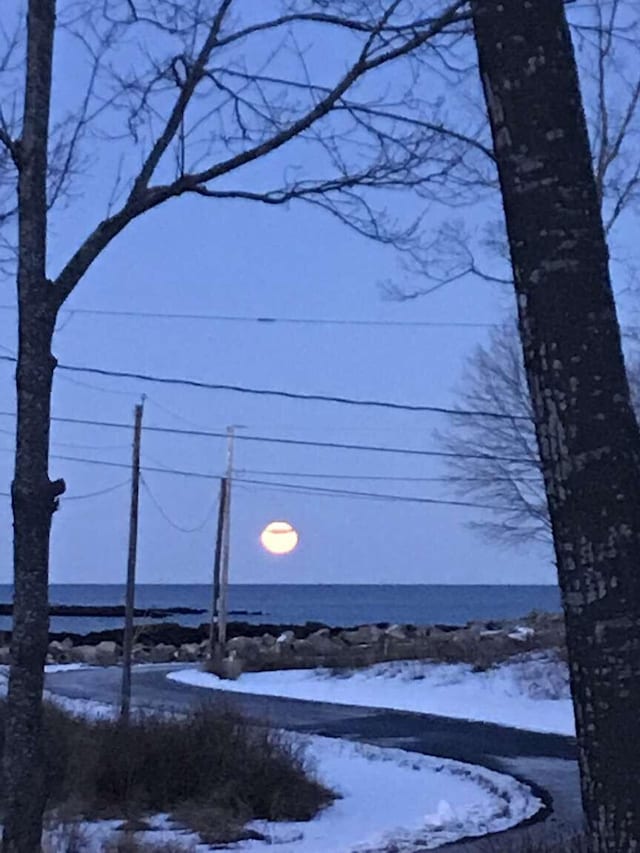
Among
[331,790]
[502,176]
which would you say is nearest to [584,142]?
[502,176]

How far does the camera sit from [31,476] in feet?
28.9

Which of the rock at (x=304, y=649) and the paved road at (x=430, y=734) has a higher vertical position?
the rock at (x=304, y=649)

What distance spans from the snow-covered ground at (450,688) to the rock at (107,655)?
1103 centimetres

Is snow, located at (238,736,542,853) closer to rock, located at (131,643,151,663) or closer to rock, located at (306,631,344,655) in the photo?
rock, located at (306,631,344,655)

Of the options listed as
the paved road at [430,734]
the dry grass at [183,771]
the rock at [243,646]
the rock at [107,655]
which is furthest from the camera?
the rock at [107,655]

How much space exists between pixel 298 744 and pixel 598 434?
1141 cm

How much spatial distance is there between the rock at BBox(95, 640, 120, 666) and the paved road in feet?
43.5

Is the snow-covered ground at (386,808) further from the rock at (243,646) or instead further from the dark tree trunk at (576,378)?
the rock at (243,646)

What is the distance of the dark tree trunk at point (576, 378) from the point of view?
4.50 meters

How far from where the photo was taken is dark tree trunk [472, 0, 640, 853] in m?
4.50

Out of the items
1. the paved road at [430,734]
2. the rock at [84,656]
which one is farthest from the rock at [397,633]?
the paved road at [430,734]

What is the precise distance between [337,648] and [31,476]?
3770 centimetres

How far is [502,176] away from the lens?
4.89 m

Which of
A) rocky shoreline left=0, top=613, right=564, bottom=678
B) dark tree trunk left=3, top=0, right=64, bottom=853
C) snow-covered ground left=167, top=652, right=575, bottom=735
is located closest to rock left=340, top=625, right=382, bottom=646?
rocky shoreline left=0, top=613, right=564, bottom=678
